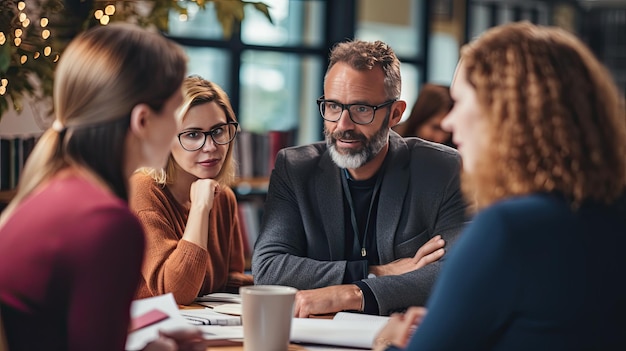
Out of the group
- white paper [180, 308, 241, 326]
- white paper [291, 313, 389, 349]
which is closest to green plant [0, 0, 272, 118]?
white paper [180, 308, 241, 326]

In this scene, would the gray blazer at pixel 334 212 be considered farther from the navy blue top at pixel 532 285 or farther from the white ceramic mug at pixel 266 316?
the navy blue top at pixel 532 285

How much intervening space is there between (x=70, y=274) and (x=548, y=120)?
2.29 feet

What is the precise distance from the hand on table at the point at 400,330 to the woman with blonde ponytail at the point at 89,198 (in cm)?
37

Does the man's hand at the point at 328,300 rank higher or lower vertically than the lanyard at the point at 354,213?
lower

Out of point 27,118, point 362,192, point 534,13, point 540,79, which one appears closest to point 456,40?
point 534,13

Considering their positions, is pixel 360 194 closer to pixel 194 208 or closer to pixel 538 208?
pixel 194 208

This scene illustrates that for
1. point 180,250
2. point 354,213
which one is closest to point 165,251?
point 180,250

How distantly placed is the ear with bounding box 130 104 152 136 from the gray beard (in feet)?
3.99

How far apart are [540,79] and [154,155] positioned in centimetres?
60

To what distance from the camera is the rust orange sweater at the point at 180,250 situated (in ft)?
7.22

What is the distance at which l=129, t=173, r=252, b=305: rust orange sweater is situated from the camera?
2201 mm

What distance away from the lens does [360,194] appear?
8.41ft

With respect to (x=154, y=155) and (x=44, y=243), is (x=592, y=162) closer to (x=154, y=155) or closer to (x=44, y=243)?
(x=154, y=155)

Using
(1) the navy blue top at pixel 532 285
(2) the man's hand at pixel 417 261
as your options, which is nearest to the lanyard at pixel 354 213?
(2) the man's hand at pixel 417 261
